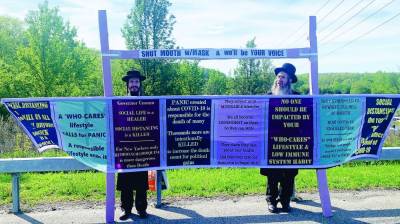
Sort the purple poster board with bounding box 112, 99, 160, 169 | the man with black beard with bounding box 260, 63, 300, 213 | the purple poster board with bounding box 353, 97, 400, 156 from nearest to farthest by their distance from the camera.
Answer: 1. the purple poster board with bounding box 112, 99, 160, 169
2. the purple poster board with bounding box 353, 97, 400, 156
3. the man with black beard with bounding box 260, 63, 300, 213

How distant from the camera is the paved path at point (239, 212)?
536 cm

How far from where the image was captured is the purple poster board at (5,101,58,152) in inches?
189

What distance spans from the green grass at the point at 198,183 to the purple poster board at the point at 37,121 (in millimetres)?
1605

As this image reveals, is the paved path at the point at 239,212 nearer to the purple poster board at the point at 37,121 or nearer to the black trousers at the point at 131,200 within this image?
the black trousers at the point at 131,200

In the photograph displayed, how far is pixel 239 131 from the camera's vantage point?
5309mm

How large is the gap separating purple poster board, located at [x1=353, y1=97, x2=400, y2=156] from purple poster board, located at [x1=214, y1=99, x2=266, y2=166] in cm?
133

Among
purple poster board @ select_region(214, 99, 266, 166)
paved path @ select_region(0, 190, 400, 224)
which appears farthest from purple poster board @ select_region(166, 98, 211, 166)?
paved path @ select_region(0, 190, 400, 224)

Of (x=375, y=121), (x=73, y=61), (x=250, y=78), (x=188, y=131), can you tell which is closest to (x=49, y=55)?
(x=73, y=61)

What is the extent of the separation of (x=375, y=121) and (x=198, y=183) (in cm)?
298

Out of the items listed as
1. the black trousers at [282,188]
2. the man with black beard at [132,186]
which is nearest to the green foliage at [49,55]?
the man with black beard at [132,186]

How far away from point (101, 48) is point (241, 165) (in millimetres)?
2249

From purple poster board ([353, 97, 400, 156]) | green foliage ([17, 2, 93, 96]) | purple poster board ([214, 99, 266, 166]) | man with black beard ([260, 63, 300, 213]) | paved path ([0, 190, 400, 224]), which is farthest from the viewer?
green foliage ([17, 2, 93, 96])

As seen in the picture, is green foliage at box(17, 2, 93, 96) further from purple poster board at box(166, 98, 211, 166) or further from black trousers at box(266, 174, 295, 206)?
black trousers at box(266, 174, 295, 206)

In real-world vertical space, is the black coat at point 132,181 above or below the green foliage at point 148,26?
below
